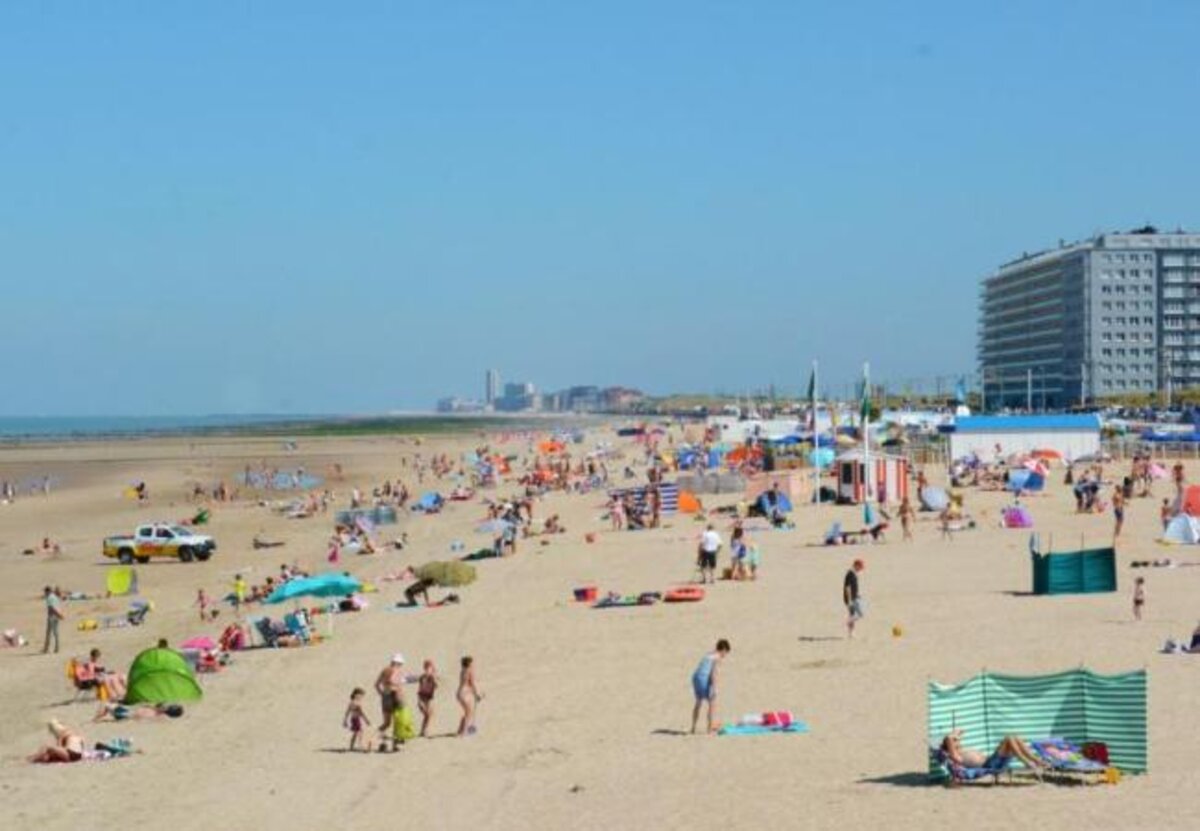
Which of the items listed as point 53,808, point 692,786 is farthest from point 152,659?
point 692,786

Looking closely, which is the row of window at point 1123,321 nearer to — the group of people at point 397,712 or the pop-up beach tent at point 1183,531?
the pop-up beach tent at point 1183,531

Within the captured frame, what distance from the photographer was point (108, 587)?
1206 inches

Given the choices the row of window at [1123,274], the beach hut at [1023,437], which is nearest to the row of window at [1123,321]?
the row of window at [1123,274]

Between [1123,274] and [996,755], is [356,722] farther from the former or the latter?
[1123,274]

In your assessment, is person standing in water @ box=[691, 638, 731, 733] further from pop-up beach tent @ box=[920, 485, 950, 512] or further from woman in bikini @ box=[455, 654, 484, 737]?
pop-up beach tent @ box=[920, 485, 950, 512]

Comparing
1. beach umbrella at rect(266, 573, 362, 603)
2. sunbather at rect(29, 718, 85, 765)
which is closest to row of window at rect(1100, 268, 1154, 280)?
beach umbrella at rect(266, 573, 362, 603)

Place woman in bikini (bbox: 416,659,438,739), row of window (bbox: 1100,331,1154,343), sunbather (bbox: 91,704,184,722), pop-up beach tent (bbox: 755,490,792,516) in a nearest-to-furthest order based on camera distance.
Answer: woman in bikini (bbox: 416,659,438,739) < sunbather (bbox: 91,704,184,722) < pop-up beach tent (bbox: 755,490,792,516) < row of window (bbox: 1100,331,1154,343)

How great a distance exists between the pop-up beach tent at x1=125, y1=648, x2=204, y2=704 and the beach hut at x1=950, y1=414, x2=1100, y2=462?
125 feet

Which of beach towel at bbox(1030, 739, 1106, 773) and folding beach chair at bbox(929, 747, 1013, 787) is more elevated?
beach towel at bbox(1030, 739, 1106, 773)

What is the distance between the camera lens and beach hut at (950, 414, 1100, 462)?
2096 inches

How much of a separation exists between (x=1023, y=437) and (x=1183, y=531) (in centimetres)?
2455

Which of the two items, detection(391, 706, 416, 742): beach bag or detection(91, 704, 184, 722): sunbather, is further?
detection(91, 704, 184, 722): sunbather

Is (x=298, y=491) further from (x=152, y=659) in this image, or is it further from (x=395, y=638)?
(x=152, y=659)

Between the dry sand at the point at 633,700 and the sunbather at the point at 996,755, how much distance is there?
0.19 meters
